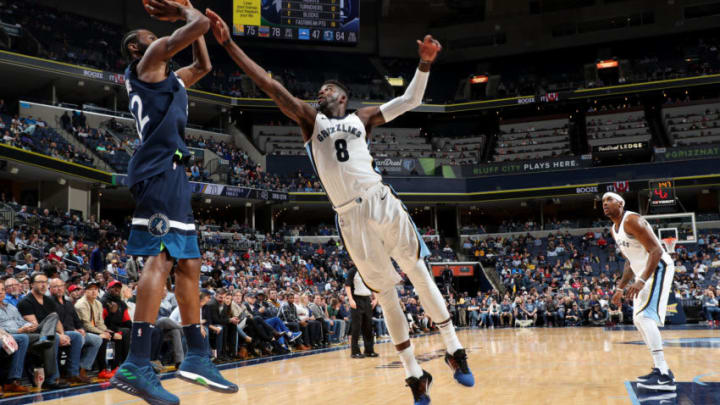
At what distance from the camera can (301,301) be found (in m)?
14.6

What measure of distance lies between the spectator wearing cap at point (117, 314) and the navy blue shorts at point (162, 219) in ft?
19.4

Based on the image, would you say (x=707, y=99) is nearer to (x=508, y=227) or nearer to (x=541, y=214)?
(x=541, y=214)

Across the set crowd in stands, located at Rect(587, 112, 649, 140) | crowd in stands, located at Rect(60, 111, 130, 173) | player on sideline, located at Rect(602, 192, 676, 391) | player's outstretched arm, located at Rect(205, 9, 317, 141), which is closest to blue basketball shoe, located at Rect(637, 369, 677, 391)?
player on sideline, located at Rect(602, 192, 676, 391)

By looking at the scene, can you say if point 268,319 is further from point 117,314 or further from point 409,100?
point 409,100

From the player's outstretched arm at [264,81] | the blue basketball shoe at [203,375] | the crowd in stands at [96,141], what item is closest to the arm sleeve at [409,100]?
the player's outstretched arm at [264,81]

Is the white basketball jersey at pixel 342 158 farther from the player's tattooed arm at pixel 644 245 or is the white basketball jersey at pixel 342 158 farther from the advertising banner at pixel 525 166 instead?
the advertising banner at pixel 525 166

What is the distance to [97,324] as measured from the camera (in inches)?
346

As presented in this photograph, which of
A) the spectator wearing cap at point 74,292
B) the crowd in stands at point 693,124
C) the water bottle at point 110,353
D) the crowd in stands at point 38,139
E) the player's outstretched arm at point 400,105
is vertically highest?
the crowd in stands at point 693,124

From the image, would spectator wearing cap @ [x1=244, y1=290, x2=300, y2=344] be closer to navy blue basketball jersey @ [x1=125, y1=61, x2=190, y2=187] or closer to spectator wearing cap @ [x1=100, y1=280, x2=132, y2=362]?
spectator wearing cap @ [x1=100, y1=280, x2=132, y2=362]

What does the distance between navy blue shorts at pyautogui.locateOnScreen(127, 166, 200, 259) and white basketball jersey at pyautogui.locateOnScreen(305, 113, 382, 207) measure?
1.20 meters

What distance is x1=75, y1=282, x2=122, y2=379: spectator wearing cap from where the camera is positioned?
8.59 meters

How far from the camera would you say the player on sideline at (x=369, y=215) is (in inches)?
181

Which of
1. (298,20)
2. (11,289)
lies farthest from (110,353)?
Result: (298,20)

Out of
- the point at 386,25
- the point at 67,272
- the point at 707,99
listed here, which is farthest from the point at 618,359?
the point at 386,25
